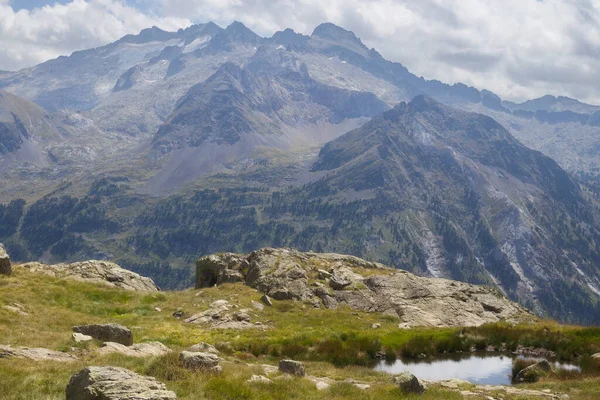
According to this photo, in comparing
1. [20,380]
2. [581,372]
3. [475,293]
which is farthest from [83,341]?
[475,293]

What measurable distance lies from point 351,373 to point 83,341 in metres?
15.9

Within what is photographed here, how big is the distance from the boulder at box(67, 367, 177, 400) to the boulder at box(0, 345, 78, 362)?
6934 millimetres

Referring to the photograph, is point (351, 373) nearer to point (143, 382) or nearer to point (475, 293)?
point (143, 382)

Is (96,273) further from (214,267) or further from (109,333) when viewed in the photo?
(109,333)

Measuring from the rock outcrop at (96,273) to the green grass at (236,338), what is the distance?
513cm

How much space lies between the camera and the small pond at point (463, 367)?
34.8 meters

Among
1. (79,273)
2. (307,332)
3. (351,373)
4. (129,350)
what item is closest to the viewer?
(129,350)

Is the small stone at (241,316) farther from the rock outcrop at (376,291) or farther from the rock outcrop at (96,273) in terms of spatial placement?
the rock outcrop at (96,273)

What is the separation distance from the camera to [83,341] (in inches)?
1008

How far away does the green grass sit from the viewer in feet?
59.1

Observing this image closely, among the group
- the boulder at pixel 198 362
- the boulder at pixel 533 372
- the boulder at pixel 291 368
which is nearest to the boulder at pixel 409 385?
the boulder at pixel 291 368

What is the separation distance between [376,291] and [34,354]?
42186 millimetres

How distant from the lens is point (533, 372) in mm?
31078

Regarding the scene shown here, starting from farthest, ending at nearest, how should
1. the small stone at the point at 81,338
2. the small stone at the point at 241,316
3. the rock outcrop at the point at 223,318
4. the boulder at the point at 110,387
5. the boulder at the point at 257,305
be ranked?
the boulder at the point at 257,305 → the small stone at the point at 241,316 → the rock outcrop at the point at 223,318 → the small stone at the point at 81,338 → the boulder at the point at 110,387
